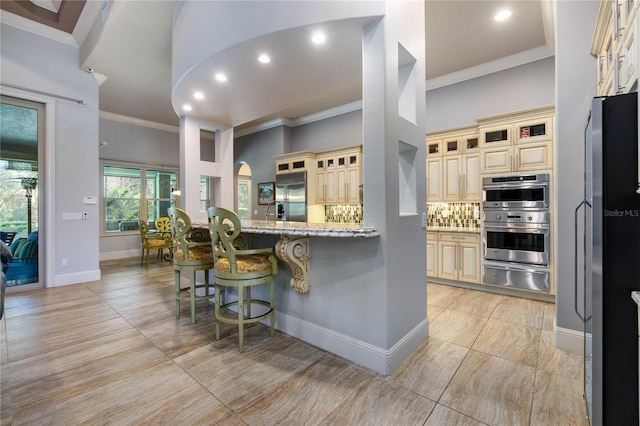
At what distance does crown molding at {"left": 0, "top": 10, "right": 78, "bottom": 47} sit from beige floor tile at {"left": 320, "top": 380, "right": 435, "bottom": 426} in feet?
20.1

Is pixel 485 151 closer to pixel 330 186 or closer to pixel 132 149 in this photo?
pixel 330 186

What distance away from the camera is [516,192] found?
386 centimetres

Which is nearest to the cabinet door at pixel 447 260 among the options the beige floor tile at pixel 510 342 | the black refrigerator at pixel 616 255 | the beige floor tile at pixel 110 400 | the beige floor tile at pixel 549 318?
the beige floor tile at pixel 549 318

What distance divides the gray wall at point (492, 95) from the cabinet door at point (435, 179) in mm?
734

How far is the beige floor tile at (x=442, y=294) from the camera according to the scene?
3.76m

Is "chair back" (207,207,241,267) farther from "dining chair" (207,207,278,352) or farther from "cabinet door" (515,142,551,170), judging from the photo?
"cabinet door" (515,142,551,170)

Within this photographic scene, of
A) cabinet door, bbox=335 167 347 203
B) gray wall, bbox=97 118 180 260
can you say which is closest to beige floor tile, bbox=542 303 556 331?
cabinet door, bbox=335 167 347 203

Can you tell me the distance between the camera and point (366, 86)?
219 cm

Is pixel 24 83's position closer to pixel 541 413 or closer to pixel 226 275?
pixel 226 275

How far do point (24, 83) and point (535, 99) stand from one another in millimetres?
7270

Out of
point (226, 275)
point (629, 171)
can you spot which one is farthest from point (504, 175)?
point (226, 275)

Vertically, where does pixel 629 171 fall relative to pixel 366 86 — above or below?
below

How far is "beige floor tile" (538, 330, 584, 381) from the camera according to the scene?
2094mm

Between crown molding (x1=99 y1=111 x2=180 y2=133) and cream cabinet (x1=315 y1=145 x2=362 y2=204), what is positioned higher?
crown molding (x1=99 y1=111 x2=180 y2=133)
